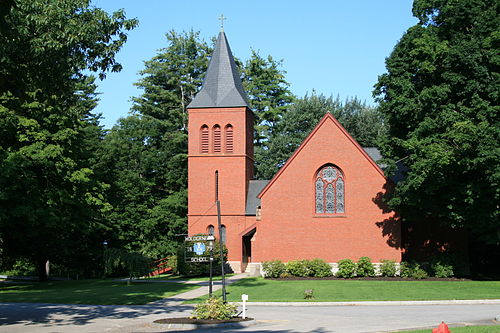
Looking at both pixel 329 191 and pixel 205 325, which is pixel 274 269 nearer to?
pixel 329 191

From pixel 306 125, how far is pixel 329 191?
21.4 m

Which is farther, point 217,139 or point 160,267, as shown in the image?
point 160,267

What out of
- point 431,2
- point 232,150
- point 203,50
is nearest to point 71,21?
point 431,2

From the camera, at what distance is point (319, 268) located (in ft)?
120

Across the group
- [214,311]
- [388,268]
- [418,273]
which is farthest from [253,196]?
[214,311]

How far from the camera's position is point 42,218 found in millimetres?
30391

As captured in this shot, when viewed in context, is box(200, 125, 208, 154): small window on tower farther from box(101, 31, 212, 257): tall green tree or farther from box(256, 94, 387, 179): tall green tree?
box(256, 94, 387, 179): tall green tree

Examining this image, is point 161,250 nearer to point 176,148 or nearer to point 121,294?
point 176,148

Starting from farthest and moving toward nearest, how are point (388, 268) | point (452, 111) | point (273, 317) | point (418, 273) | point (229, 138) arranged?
point (229, 138)
point (388, 268)
point (418, 273)
point (452, 111)
point (273, 317)

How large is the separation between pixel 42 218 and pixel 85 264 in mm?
17449

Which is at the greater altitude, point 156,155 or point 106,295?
point 156,155

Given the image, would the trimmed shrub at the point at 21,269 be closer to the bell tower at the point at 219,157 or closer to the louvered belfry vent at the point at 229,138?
the bell tower at the point at 219,157

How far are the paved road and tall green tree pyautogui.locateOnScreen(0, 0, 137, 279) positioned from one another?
21.3ft

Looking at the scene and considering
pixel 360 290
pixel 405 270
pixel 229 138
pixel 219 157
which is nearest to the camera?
pixel 360 290
